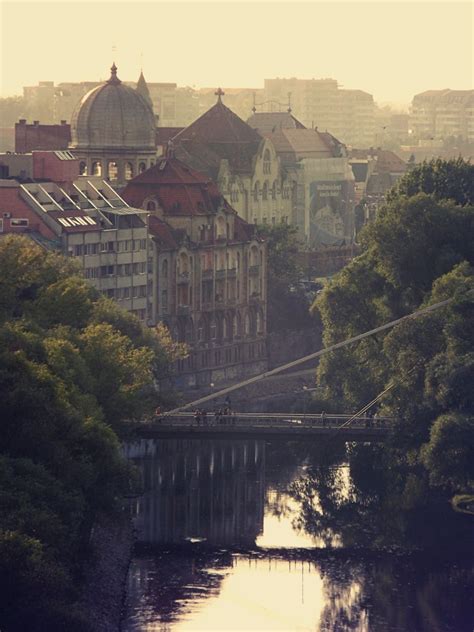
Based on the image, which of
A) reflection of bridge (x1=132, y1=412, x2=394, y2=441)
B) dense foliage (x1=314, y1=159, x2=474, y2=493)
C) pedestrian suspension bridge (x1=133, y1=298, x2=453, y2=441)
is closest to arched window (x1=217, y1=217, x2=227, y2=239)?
dense foliage (x1=314, y1=159, x2=474, y2=493)

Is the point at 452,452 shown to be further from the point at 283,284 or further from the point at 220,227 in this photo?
the point at 283,284

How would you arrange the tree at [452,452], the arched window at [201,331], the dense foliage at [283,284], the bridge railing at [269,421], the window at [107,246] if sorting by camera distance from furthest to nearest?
the dense foliage at [283,284] → the arched window at [201,331] → the window at [107,246] → the bridge railing at [269,421] → the tree at [452,452]

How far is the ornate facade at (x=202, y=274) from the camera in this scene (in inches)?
6762

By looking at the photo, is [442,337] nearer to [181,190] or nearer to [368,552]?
[368,552]

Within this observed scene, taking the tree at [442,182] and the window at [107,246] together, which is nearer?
the tree at [442,182]

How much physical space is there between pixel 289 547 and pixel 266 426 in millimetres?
7300

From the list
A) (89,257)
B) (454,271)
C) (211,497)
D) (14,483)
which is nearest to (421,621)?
(14,483)

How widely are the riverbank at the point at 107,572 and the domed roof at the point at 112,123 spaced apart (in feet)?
251

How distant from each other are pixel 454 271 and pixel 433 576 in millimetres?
26567


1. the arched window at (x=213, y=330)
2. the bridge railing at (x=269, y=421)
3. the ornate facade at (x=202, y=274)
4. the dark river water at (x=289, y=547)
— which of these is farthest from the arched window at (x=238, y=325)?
the bridge railing at (x=269, y=421)

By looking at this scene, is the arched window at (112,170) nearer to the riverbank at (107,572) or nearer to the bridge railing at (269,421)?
the bridge railing at (269,421)

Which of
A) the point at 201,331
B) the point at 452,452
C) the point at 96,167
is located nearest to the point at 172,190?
the point at 201,331

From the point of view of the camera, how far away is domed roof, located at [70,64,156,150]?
193625mm

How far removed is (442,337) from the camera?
425 ft
